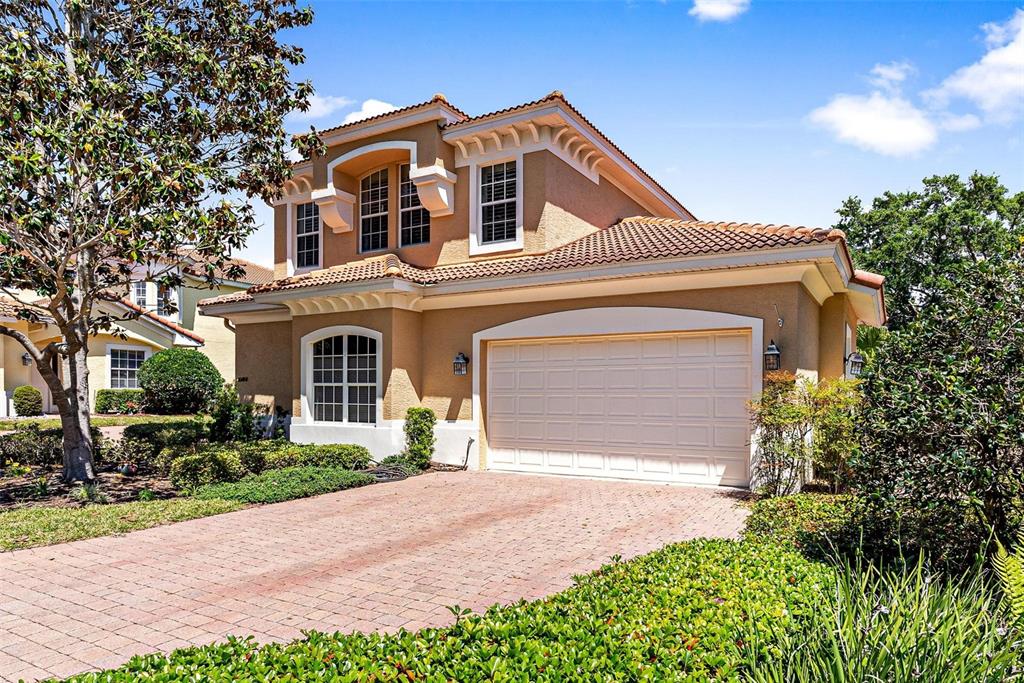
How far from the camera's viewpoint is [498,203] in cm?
1488

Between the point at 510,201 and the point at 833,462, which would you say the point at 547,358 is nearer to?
the point at 510,201

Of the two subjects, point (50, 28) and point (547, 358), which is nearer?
point (50, 28)

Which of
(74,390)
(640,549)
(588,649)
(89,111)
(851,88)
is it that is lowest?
(640,549)

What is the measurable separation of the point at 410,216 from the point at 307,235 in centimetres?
330

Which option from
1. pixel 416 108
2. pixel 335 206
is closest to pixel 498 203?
pixel 416 108

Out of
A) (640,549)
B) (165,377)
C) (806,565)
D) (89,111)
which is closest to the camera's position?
(806,565)

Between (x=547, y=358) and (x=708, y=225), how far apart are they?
415 centimetres

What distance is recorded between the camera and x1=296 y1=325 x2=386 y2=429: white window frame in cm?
1398

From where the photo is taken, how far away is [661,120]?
1180cm

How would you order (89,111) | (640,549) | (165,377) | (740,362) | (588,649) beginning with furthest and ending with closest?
(165,377) → (740,362) → (89,111) → (640,549) → (588,649)

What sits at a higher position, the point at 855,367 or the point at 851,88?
the point at 851,88

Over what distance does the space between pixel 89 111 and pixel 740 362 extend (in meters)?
10.5

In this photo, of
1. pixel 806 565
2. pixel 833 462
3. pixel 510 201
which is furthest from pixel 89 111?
pixel 833 462

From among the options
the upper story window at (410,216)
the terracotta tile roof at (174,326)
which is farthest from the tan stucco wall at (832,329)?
the terracotta tile roof at (174,326)
